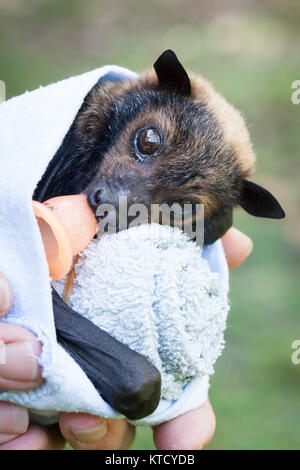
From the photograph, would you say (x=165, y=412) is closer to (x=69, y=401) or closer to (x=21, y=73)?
(x=69, y=401)

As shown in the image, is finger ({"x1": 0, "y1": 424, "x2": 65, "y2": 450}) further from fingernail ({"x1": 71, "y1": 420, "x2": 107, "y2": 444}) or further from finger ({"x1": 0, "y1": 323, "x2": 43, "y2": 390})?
finger ({"x1": 0, "y1": 323, "x2": 43, "y2": 390})

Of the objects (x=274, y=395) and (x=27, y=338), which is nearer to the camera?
(x=27, y=338)

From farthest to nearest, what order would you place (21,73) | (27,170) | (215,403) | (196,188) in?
1. (21,73)
2. (215,403)
3. (196,188)
4. (27,170)

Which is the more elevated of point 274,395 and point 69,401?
point 69,401

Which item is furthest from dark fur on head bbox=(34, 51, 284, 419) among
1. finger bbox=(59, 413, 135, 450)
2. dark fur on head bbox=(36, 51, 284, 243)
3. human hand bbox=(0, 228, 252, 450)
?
finger bbox=(59, 413, 135, 450)

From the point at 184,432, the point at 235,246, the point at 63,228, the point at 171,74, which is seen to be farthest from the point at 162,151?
the point at 184,432
